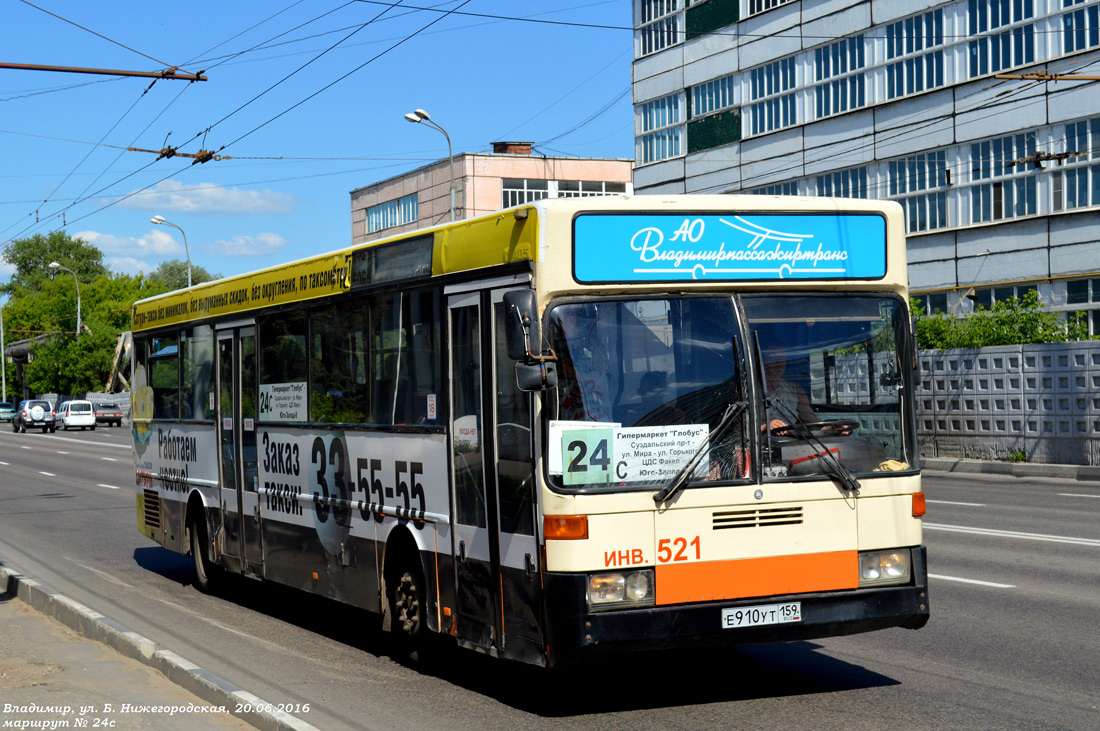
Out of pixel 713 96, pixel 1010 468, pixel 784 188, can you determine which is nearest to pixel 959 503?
pixel 1010 468

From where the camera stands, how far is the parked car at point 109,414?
79.0m

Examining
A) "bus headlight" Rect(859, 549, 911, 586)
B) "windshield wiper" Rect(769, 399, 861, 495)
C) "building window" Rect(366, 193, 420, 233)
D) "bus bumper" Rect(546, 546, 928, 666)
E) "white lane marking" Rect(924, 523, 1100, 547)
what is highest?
"building window" Rect(366, 193, 420, 233)

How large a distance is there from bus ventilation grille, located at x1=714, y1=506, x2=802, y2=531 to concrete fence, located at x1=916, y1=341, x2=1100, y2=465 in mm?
19226

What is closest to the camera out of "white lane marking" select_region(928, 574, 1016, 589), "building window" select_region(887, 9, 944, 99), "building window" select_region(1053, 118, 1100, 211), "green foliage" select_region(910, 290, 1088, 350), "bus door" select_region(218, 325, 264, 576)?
"white lane marking" select_region(928, 574, 1016, 589)

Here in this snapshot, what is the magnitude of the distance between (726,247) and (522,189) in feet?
246

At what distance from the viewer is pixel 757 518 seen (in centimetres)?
698

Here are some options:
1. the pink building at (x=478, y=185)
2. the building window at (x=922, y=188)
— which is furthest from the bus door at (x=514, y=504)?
the pink building at (x=478, y=185)

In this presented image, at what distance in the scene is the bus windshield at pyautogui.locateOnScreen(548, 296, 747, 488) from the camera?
6.80 metres

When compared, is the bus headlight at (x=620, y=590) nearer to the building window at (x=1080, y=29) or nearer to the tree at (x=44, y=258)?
the building window at (x=1080, y=29)

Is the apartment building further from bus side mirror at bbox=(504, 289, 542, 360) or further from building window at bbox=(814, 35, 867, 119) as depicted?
bus side mirror at bbox=(504, 289, 542, 360)

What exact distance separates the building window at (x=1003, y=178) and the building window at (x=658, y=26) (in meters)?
15.8

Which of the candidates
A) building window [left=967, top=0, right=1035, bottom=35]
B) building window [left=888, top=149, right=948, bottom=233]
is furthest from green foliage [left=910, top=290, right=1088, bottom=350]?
building window [left=967, top=0, right=1035, bottom=35]

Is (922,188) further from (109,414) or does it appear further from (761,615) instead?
(109,414)

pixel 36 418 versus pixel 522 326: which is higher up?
pixel 522 326
